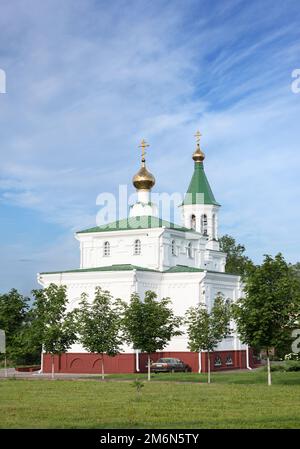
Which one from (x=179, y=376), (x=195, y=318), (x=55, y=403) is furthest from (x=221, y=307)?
(x=55, y=403)

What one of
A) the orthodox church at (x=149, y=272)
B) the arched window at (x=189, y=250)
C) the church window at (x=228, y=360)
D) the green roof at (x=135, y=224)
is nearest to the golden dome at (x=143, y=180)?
the orthodox church at (x=149, y=272)

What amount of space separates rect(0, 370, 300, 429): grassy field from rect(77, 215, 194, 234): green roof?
24.0 meters

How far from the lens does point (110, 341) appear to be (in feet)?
132

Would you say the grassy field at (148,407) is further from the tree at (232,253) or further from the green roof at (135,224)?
the tree at (232,253)

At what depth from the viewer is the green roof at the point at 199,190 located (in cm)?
5997

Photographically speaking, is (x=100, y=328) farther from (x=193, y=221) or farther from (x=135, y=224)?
(x=193, y=221)

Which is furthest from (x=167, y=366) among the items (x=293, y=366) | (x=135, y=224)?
(x=135, y=224)

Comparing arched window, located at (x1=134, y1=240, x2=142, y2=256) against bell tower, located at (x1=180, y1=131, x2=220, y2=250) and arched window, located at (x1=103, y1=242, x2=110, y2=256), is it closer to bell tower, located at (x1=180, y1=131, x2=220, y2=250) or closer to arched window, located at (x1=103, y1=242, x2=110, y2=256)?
arched window, located at (x1=103, y1=242, x2=110, y2=256)

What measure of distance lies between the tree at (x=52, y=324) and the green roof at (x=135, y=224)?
13.0 m

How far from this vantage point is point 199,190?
60.4 meters

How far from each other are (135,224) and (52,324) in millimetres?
14948
